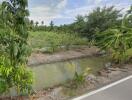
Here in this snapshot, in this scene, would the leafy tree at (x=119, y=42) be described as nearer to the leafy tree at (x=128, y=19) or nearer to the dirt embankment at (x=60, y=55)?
the leafy tree at (x=128, y=19)

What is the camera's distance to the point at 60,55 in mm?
24984

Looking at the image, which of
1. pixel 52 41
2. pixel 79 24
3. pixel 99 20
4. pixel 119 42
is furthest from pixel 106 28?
pixel 119 42

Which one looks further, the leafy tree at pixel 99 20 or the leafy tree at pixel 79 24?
the leafy tree at pixel 79 24

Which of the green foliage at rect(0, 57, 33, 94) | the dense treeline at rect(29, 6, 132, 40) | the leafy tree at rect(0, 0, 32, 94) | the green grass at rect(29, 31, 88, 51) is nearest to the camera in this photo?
the green foliage at rect(0, 57, 33, 94)

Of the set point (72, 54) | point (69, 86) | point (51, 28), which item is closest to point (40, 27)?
point (51, 28)

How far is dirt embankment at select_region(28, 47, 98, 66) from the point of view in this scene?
22.0m

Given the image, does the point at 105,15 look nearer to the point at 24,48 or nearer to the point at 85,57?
the point at 85,57

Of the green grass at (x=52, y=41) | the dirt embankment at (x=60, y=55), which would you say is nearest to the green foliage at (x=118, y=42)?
the dirt embankment at (x=60, y=55)

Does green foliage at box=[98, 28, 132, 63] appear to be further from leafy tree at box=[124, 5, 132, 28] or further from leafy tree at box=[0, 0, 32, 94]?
leafy tree at box=[0, 0, 32, 94]

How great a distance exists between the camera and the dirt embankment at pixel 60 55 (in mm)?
22039

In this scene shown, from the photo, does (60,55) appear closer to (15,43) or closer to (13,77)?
(15,43)

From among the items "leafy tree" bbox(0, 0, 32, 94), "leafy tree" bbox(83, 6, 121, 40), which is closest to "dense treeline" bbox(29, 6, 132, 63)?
"leafy tree" bbox(83, 6, 121, 40)

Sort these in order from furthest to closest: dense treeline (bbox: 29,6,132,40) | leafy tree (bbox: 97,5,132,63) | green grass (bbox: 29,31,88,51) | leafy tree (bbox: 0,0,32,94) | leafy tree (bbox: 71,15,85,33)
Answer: leafy tree (bbox: 71,15,85,33), dense treeline (bbox: 29,6,132,40), green grass (bbox: 29,31,88,51), leafy tree (bbox: 97,5,132,63), leafy tree (bbox: 0,0,32,94)

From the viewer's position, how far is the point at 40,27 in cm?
3997
